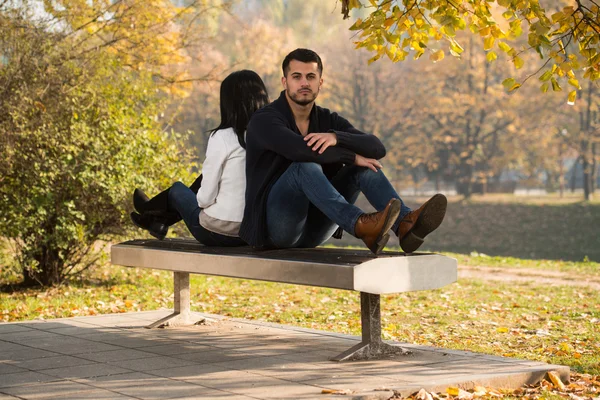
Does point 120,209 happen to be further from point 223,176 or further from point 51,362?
point 51,362

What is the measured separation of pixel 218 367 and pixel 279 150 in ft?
4.29

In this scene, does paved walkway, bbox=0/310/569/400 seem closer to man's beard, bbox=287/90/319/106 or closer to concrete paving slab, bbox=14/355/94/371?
concrete paving slab, bbox=14/355/94/371

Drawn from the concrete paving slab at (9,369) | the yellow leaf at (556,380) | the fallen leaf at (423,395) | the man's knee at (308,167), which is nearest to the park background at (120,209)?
the yellow leaf at (556,380)

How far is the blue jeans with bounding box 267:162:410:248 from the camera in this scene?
15.3 feet

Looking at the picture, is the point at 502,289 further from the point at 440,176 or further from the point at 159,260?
the point at 440,176

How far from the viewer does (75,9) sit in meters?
12.1

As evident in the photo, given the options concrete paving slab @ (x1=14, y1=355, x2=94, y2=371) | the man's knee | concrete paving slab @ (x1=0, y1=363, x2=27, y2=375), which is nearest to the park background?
the man's knee

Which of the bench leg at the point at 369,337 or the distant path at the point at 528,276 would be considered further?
the distant path at the point at 528,276

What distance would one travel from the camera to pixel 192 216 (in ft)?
Answer: 19.5

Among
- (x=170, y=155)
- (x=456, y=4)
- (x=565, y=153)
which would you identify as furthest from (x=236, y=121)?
(x=565, y=153)

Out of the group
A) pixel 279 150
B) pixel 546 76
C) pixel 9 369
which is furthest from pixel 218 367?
pixel 546 76

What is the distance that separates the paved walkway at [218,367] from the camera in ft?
13.7

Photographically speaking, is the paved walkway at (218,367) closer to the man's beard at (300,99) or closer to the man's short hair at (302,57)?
the man's beard at (300,99)

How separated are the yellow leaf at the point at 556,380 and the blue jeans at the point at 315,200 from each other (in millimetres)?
1199
